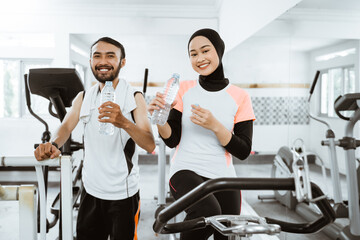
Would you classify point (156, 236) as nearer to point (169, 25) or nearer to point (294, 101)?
point (294, 101)

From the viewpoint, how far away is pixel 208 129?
125 centimetres

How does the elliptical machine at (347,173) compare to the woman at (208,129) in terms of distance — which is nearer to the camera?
the woman at (208,129)

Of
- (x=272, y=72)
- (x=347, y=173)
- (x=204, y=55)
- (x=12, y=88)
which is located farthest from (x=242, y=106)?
(x=12, y=88)

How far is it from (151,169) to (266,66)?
12.0 feet

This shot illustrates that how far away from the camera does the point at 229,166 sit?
1285 mm

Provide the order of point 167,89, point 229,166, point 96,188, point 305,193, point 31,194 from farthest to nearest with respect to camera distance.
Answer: point 96,188, point 229,166, point 167,89, point 31,194, point 305,193

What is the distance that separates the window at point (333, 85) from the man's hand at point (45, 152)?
1.28 metres

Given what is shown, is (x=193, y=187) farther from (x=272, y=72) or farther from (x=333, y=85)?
(x=272, y=72)

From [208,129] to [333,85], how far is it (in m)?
0.70

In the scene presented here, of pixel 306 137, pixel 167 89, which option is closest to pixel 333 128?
pixel 306 137

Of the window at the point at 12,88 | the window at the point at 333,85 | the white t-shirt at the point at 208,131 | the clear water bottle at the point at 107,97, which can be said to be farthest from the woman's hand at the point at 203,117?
the window at the point at 12,88

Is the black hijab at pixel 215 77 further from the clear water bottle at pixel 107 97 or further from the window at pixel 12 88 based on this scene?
the window at pixel 12 88

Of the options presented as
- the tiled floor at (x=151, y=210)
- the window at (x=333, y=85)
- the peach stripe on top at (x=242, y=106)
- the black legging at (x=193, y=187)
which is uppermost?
the window at (x=333, y=85)

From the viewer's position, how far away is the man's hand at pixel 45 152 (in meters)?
1.04
